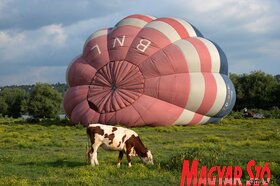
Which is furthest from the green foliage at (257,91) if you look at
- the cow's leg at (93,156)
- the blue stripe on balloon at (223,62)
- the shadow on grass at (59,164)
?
the cow's leg at (93,156)

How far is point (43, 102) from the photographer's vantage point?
205 ft

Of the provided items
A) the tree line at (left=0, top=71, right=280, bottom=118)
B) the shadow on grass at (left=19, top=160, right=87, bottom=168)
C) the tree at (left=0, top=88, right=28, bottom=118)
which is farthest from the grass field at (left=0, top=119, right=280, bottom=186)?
the tree at (left=0, top=88, right=28, bottom=118)

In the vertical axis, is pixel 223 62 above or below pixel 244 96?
above

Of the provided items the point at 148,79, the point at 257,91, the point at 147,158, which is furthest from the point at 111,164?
the point at 257,91

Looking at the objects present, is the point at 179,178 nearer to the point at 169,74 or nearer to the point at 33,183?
the point at 33,183

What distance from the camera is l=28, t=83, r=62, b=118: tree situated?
204 ft

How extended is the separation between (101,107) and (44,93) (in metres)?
38.5

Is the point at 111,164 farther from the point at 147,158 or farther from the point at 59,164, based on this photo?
the point at 59,164

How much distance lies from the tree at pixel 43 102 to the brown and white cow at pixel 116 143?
51.7 meters

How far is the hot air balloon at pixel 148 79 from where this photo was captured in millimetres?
26438

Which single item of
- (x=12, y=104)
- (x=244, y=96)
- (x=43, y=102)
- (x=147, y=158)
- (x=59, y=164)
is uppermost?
(x=244, y=96)

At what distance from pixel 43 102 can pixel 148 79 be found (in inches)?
1509

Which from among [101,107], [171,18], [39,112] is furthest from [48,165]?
[39,112]

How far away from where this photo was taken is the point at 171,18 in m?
29.5
